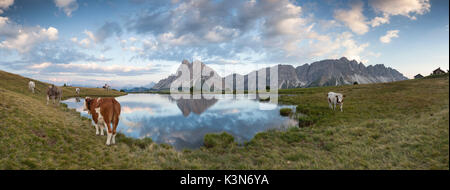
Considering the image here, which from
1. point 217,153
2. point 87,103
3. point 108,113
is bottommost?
point 217,153

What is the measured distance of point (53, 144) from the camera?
7.15m

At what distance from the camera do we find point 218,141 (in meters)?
9.92

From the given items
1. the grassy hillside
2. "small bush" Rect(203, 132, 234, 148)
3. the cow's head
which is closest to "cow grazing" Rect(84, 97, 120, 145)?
the grassy hillside

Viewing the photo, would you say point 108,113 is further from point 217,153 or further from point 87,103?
point 217,153

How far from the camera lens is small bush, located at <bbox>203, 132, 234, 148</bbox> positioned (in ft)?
31.8

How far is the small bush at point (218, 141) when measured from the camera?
9680mm

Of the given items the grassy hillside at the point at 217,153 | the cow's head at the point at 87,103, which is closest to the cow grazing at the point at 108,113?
the grassy hillside at the point at 217,153

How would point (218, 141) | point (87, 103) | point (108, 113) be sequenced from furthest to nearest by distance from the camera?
point (218, 141) < point (87, 103) < point (108, 113)

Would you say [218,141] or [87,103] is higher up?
[87,103]

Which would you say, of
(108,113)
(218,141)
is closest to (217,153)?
(218,141)

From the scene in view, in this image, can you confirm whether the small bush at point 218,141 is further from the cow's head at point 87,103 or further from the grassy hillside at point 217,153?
the cow's head at point 87,103

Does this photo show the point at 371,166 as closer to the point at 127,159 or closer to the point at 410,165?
the point at 410,165
